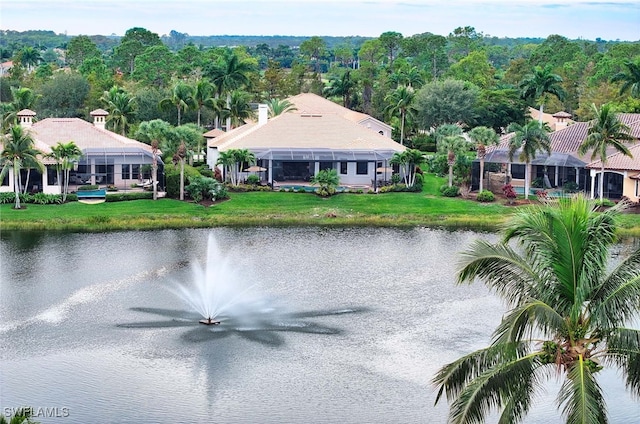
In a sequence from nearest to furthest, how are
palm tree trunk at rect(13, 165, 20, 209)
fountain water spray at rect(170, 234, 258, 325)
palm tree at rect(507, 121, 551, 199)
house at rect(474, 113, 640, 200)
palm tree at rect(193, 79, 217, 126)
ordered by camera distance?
fountain water spray at rect(170, 234, 258, 325) < palm tree trunk at rect(13, 165, 20, 209) < palm tree at rect(507, 121, 551, 199) < house at rect(474, 113, 640, 200) < palm tree at rect(193, 79, 217, 126)

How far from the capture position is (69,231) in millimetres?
69250

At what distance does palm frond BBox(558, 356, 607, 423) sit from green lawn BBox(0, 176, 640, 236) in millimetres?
47775

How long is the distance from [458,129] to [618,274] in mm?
77816

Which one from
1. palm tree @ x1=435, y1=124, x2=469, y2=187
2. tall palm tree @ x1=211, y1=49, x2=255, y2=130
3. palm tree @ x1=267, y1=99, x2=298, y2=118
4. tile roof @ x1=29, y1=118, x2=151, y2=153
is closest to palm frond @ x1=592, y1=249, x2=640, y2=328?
palm tree @ x1=435, y1=124, x2=469, y2=187

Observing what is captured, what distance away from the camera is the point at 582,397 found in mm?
22094

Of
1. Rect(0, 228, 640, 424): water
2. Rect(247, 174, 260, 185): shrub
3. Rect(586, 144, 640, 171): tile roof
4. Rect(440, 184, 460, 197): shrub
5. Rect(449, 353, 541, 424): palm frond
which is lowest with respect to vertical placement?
Rect(0, 228, 640, 424): water

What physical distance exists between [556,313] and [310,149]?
64.3 m

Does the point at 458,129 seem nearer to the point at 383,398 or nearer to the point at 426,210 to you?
the point at 426,210

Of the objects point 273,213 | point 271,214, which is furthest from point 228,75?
point 271,214

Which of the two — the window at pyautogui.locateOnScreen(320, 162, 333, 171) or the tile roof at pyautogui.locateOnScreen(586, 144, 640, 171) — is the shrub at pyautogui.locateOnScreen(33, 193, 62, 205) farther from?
the tile roof at pyautogui.locateOnScreen(586, 144, 640, 171)

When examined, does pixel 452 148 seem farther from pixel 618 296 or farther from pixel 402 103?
pixel 618 296

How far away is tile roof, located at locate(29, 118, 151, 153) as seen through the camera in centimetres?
8346

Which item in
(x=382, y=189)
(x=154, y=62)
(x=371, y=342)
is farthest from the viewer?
(x=154, y=62)

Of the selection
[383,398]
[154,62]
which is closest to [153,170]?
[383,398]
